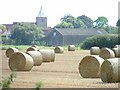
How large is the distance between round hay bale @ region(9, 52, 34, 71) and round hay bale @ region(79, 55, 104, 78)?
458 cm

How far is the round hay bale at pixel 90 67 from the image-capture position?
20.2 metres

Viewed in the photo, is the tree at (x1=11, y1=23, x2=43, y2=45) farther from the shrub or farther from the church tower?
the church tower

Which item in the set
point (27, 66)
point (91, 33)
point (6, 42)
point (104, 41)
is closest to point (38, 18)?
point (91, 33)

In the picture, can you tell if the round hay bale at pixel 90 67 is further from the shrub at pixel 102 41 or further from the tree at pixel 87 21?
the tree at pixel 87 21

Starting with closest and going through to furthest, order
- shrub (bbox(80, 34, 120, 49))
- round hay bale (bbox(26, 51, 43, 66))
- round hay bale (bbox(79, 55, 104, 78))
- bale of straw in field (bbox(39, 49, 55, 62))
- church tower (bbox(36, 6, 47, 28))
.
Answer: round hay bale (bbox(79, 55, 104, 78)) → round hay bale (bbox(26, 51, 43, 66)) → bale of straw in field (bbox(39, 49, 55, 62)) → shrub (bbox(80, 34, 120, 49)) → church tower (bbox(36, 6, 47, 28))

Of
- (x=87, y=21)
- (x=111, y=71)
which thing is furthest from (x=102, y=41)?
(x=87, y=21)

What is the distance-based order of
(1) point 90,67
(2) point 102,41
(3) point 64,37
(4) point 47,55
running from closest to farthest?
1. (1) point 90,67
2. (4) point 47,55
3. (2) point 102,41
4. (3) point 64,37

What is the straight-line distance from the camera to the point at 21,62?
24.2 metres

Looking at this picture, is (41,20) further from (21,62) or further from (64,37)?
(21,62)

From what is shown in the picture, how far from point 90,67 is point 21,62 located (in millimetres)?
5021

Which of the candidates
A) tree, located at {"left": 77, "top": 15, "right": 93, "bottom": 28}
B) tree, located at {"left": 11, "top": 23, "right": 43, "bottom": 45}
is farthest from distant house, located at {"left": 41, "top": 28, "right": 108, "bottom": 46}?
tree, located at {"left": 77, "top": 15, "right": 93, "bottom": 28}

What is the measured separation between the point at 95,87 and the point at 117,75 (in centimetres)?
148

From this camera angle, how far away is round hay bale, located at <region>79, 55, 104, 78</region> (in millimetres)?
20234

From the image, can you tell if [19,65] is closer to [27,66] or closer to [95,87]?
[27,66]
